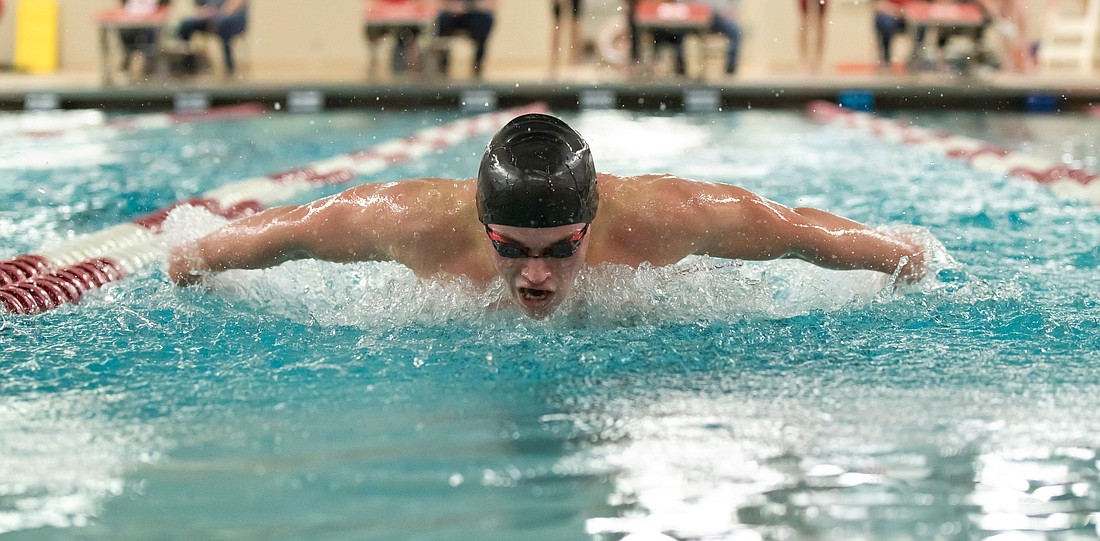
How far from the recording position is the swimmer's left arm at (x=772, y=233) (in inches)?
106

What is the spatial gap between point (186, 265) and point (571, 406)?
4.10 ft

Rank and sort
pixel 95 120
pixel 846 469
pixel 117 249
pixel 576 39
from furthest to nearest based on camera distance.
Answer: pixel 576 39, pixel 95 120, pixel 117 249, pixel 846 469

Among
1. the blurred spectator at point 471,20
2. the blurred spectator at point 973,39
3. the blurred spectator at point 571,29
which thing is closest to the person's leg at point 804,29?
the blurred spectator at point 973,39

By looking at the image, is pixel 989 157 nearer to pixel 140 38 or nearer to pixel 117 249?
pixel 117 249

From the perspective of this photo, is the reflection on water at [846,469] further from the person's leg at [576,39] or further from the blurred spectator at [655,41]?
the person's leg at [576,39]

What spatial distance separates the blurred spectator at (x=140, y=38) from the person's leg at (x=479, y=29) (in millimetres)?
2731

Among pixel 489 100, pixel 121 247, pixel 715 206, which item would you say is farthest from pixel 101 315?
pixel 489 100

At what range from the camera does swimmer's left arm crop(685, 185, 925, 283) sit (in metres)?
2.69

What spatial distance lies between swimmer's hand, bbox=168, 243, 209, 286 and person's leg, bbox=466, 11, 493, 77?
23.5 ft

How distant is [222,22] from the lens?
991 cm

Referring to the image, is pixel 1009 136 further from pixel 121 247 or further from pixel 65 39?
pixel 65 39

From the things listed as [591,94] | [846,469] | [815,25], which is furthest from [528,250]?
[815,25]

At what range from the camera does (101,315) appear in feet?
9.26

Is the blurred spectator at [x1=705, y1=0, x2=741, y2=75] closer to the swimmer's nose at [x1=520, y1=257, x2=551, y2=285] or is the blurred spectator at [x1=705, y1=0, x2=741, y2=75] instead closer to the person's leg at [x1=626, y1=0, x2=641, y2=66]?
the person's leg at [x1=626, y1=0, x2=641, y2=66]
